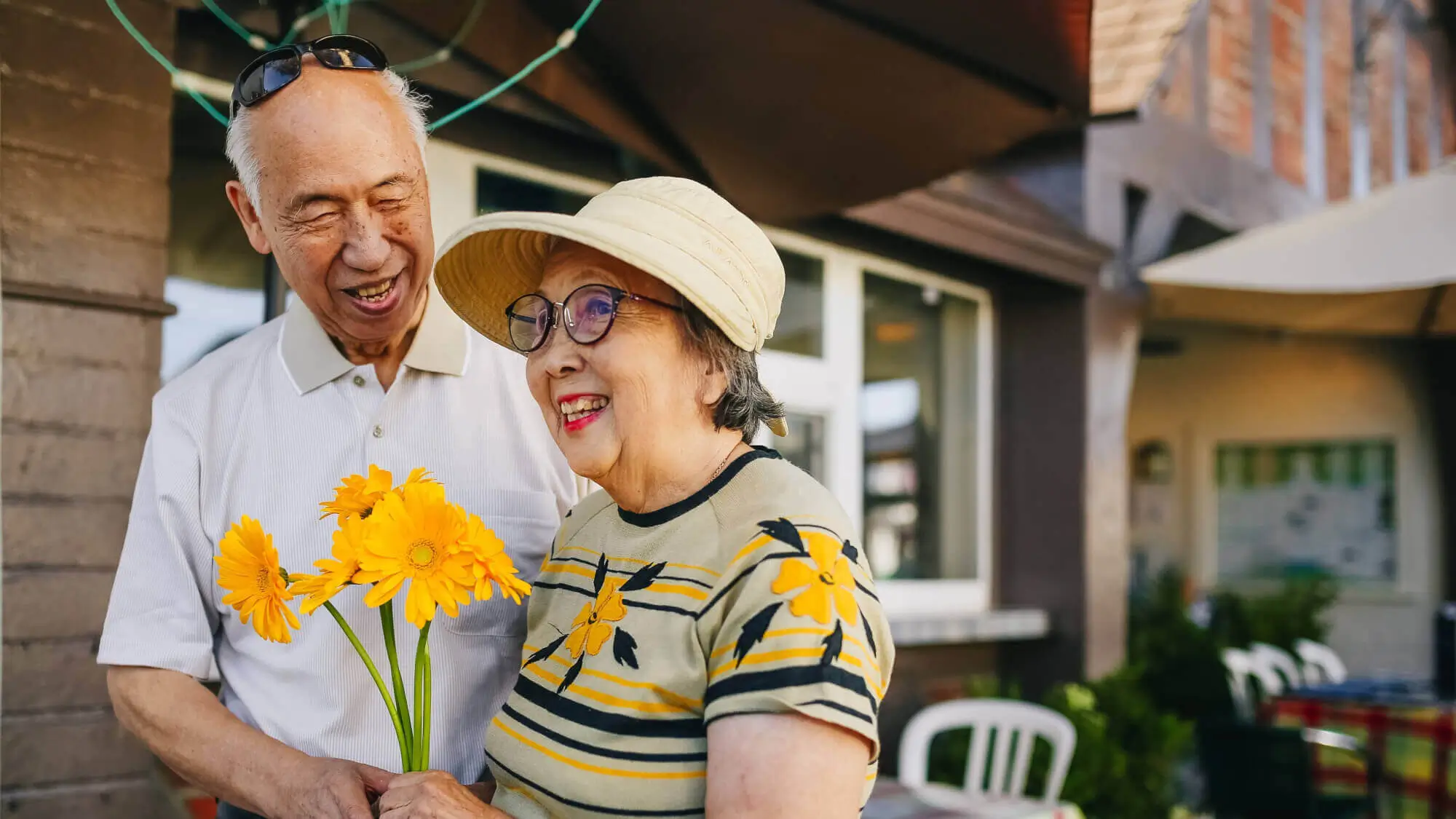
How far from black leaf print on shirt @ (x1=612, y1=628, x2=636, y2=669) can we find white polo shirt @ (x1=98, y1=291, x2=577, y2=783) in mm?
388

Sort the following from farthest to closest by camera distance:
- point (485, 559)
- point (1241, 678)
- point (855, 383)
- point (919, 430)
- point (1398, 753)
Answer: point (1241, 678) → point (919, 430) → point (855, 383) → point (1398, 753) → point (485, 559)

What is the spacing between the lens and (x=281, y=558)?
62.0 inches

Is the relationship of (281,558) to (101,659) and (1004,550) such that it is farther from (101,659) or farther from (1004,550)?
(1004,550)

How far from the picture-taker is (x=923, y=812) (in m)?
3.26

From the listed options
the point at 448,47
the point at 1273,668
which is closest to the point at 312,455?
the point at 448,47

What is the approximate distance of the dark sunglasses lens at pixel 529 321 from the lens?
1.39m

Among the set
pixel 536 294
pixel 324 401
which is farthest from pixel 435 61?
pixel 536 294

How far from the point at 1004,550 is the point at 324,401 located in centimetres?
472

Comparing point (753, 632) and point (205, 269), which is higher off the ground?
point (205, 269)

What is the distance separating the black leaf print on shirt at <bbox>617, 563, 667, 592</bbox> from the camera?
131cm

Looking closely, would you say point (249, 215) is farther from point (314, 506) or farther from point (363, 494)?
point (363, 494)

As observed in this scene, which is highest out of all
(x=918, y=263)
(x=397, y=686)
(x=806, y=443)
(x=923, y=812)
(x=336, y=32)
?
(x=918, y=263)

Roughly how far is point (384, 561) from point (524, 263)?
0.48 m

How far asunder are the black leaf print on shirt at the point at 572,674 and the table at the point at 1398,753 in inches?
169
